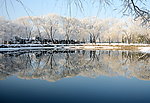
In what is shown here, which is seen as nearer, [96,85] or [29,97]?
[29,97]

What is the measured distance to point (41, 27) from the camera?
58156 millimetres

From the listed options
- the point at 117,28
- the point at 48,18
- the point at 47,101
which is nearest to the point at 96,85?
the point at 47,101

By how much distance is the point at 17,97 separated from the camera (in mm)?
4102

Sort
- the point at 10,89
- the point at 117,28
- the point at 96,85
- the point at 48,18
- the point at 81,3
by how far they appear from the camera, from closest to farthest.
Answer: the point at 81,3, the point at 10,89, the point at 96,85, the point at 48,18, the point at 117,28

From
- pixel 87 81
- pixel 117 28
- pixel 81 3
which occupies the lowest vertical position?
pixel 87 81

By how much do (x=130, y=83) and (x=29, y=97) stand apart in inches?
133

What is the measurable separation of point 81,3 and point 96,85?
12.3 ft

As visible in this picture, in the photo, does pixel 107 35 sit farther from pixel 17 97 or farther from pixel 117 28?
pixel 17 97

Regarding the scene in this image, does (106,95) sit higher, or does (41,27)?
(41,27)

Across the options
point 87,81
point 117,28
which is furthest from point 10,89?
point 117,28

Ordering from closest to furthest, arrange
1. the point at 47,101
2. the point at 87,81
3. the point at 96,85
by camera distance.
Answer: the point at 47,101 → the point at 96,85 → the point at 87,81

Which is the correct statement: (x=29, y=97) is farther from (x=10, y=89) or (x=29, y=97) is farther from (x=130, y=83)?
(x=130, y=83)

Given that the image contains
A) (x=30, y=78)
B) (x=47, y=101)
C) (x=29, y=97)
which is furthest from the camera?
(x=30, y=78)

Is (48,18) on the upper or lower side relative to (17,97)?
upper
